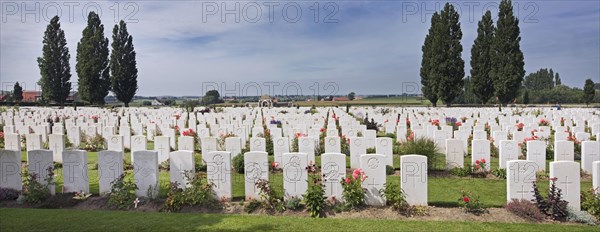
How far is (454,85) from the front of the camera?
5028 cm

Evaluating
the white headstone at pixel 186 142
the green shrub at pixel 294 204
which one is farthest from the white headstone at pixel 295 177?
the white headstone at pixel 186 142

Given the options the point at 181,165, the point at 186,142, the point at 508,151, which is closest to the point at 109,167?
the point at 181,165

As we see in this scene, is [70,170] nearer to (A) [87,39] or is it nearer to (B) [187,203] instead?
(B) [187,203]

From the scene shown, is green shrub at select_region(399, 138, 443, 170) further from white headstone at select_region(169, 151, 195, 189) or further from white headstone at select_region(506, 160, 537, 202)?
white headstone at select_region(169, 151, 195, 189)

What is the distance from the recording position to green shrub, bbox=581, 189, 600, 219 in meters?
6.91

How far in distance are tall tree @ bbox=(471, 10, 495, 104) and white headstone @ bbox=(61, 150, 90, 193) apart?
166 feet

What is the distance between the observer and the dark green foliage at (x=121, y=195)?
7.75 m

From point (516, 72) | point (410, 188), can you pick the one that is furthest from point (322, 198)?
point (516, 72)

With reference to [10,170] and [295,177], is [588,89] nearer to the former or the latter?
[295,177]

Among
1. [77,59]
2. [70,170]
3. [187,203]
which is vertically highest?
[77,59]

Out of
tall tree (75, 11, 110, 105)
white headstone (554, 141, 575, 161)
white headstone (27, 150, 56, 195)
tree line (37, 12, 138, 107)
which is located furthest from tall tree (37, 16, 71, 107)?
white headstone (554, 141, 575, 161)

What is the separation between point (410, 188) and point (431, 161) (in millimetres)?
3864

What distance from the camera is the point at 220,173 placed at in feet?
26.5

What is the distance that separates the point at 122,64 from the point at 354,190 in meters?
55.3
